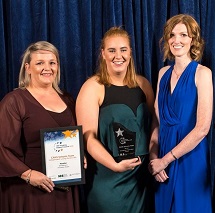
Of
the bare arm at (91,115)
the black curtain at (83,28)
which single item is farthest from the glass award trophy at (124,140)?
the black curtain at (83,28)

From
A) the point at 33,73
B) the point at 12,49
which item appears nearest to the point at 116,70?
the point at 33,73

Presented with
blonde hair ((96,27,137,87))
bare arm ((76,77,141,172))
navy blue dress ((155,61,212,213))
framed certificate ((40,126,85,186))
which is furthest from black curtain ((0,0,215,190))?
framed certificate ((40,126,85,186))

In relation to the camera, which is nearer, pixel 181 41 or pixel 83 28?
pixel 181 41

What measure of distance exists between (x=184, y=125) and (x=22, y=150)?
2.60ft

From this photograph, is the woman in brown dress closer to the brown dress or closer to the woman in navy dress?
the brown dress

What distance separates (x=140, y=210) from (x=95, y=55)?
93cm

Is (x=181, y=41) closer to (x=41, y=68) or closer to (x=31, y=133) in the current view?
(x=41, y=68)

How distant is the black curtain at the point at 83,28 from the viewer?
2340 mm

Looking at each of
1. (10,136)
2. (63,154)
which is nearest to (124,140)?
(63,154)

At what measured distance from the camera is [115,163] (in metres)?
2.00

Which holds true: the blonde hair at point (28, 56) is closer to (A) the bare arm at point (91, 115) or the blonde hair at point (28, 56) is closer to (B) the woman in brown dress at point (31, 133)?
(B) the woman in brown dress at point (31, 133)

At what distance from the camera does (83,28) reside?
243cm

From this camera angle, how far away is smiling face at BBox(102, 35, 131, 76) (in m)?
2.10

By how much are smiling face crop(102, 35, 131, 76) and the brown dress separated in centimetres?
36
